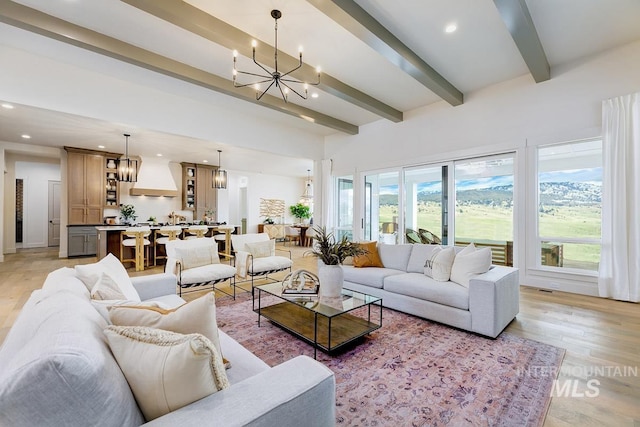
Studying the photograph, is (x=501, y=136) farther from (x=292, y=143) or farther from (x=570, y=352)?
(x=292, y=143)

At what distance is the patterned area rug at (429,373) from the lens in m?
1.68

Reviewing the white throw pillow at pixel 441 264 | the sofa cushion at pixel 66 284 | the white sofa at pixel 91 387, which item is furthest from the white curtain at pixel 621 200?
the sofa cushion at pixel 66 284

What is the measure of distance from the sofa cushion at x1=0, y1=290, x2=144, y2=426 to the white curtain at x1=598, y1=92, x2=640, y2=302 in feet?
17.3

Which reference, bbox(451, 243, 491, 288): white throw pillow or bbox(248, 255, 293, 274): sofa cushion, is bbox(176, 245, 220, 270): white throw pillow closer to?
bbox(248, 255, 293, 274): sofa cushion

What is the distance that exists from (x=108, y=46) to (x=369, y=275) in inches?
163

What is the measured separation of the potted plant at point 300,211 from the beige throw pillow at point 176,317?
A: 10.9 meters

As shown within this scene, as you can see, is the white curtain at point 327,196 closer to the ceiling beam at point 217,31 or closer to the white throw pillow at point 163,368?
the ceiling beam at point 217,31

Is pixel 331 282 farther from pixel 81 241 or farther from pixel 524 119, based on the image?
pixel 81 241

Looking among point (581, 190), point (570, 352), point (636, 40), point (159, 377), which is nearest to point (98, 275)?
point (159, 377)

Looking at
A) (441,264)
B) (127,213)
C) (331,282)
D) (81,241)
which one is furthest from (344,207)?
(81,241)

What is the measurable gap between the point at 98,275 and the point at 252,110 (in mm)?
4426

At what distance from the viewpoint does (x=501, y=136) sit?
4.56 meters

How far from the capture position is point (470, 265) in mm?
2916

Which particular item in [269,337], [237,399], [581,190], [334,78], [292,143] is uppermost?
[334,78]
